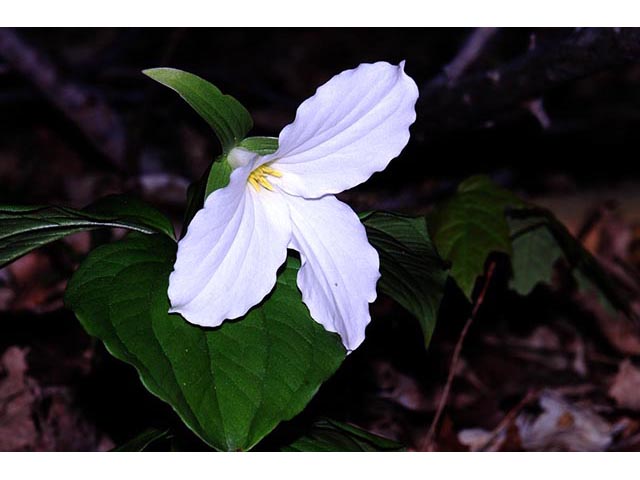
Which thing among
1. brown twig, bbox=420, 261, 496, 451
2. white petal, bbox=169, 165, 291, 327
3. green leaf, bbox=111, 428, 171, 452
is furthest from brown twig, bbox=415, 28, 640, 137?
green leaf, bbox=111, 428, 171, 452

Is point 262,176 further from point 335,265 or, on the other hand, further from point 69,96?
point 69,96

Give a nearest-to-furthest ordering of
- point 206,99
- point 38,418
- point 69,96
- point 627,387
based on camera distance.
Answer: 1. point 206,99
2. point 38,418
3. point 627,387
4. point 69,96

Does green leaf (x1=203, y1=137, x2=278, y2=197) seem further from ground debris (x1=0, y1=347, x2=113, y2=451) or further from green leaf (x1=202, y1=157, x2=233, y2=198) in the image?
ground debris (x1=0, y1=347, x2=113, y2=451)

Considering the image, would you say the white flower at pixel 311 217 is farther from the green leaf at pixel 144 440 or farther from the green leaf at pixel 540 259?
the green leaf at pixel 540 259

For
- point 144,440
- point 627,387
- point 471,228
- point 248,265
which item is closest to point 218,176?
point 248,265

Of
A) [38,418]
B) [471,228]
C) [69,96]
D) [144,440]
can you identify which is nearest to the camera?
[144,440]

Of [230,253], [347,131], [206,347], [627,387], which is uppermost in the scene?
[347,131]

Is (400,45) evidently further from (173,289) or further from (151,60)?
(173,289)
